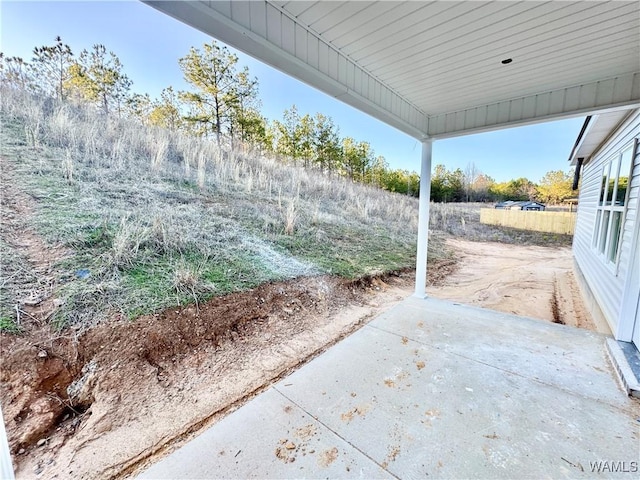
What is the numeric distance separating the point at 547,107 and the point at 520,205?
10382mm

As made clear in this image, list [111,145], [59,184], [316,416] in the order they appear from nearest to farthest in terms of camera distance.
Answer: [316,416] → [59,184] → [111,145]

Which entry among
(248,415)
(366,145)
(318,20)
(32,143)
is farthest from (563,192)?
(32,143)

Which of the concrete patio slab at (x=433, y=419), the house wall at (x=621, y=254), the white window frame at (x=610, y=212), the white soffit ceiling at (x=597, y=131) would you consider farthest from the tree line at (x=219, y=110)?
the white window frame at (x=610, y=212)

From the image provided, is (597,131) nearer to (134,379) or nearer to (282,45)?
(282,45)

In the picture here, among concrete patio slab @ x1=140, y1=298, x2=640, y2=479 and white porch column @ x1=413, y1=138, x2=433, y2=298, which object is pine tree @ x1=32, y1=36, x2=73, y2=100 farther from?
white porch column @ x1=413, y1=138, x2=433, y2=298

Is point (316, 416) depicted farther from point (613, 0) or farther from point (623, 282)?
point (623, 282)

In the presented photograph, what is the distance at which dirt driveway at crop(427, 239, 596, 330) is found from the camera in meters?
3.91

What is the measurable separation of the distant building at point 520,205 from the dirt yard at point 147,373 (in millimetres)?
9005

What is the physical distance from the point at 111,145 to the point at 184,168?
1.05 meters

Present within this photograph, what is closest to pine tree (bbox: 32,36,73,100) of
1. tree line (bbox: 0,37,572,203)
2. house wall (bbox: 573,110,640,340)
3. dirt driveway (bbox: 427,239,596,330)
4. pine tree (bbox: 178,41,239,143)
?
tree line (bbox: 0,37,572,203)

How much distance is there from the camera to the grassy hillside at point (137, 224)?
224 cm

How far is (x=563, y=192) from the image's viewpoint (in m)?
9.88

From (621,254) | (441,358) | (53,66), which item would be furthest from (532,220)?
(53,66)

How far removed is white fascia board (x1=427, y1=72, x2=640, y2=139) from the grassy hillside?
8.47 ft
